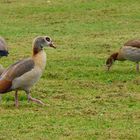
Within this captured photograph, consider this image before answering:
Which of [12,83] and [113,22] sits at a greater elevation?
[12,83]

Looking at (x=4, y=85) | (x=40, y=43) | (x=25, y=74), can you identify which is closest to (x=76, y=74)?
(x=40, y=43)

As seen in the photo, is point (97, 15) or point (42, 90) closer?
point (42, 90)

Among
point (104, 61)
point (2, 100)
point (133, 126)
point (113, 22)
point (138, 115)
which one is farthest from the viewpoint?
point (113, 22)

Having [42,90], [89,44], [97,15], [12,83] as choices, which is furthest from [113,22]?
[12,83]

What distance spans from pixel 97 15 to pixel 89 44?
5082mm

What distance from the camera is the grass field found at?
927 cm

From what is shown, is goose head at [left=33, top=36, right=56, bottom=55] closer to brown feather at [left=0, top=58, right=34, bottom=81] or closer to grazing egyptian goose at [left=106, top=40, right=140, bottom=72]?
brown feather at [left=0, top=58, right=34, bottom=81]

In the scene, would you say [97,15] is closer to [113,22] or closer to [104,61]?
[113,22]

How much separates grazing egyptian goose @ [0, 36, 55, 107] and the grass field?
0.29 metres

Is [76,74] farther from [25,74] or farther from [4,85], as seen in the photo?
[4,85]

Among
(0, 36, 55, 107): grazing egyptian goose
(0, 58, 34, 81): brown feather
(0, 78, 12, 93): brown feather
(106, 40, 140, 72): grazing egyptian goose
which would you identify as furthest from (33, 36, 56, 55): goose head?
(106, 40, 140, 72): grazing egyptian goose

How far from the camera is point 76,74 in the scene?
44.4ft

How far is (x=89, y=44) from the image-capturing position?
17.2 meters

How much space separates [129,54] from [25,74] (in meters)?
3.88
